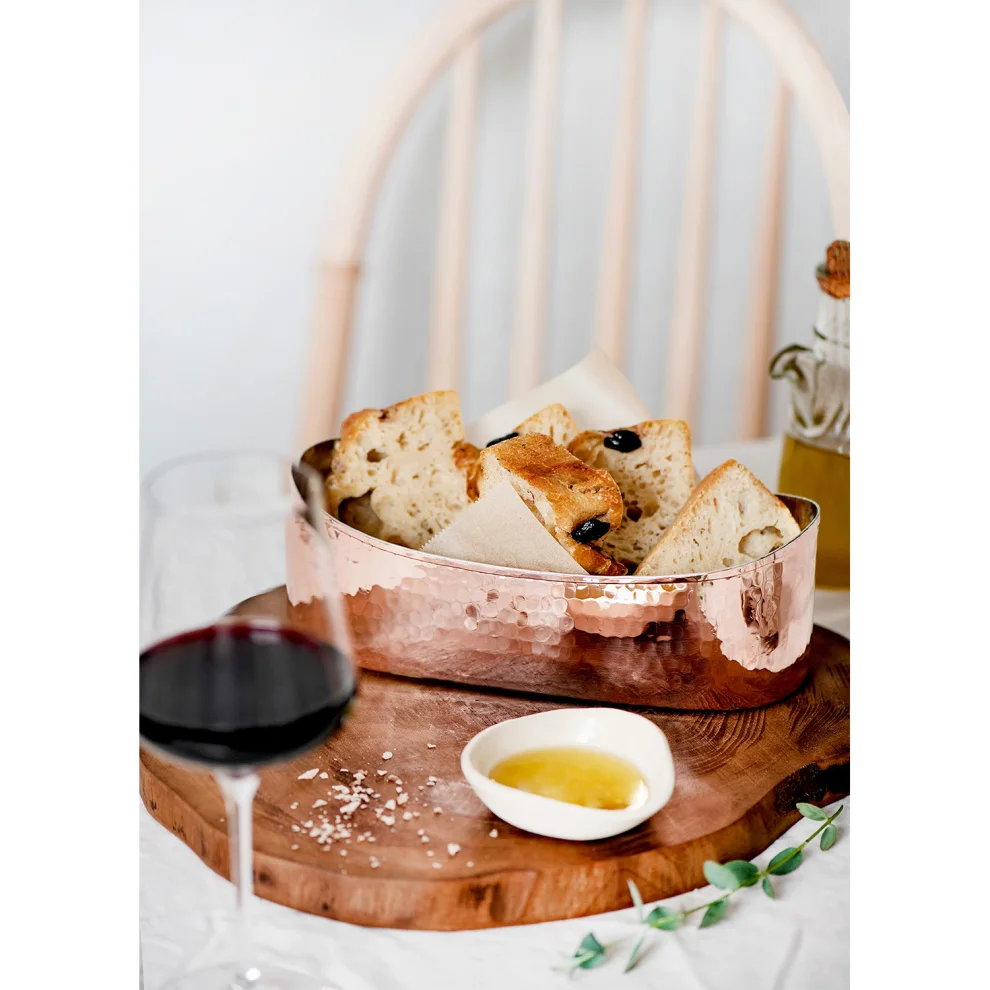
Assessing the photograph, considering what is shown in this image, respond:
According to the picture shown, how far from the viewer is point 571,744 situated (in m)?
0.57

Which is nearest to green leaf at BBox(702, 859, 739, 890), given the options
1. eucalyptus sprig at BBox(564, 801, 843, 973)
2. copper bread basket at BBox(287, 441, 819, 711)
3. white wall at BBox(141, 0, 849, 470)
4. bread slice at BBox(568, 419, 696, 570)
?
eucalyptus sprig at BBox(564, 801, 843, 973)

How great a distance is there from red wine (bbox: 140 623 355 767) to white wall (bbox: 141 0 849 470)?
0.99 metres

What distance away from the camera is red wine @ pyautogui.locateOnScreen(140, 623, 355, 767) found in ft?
1.28

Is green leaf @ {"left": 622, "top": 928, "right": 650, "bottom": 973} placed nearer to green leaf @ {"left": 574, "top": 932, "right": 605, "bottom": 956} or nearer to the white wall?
green leaf @ {"left": 574, "top": 932, "right": 605, "bottom": 956}

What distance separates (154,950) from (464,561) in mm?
238

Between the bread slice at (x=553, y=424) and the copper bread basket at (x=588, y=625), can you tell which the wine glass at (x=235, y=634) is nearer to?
the copper bread basket at (x=588, y=625)

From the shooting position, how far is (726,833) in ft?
1.77

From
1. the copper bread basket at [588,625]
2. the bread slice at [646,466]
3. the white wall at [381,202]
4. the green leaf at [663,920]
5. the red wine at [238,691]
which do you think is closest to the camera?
the red wine at [238,691]

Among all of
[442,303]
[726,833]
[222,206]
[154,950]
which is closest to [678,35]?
[442,303]

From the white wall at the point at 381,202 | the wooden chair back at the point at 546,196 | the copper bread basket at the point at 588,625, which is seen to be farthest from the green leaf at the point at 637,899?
the white wall at the point at 381,202

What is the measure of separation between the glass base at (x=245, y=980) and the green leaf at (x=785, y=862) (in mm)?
209

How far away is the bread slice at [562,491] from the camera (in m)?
0.64
